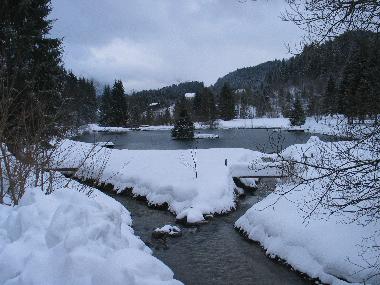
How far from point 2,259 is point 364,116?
→ 7.50 m

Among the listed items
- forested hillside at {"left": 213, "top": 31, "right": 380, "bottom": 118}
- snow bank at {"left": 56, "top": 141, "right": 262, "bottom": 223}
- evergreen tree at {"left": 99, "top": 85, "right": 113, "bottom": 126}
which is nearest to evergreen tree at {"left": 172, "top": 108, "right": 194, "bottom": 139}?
evergreen tree at {"left": 99, "top": 85, "right": 113, "bottom": 126}

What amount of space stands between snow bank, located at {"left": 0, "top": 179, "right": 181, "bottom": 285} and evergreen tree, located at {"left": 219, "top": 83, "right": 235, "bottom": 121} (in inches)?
3814

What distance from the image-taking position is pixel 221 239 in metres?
16.4

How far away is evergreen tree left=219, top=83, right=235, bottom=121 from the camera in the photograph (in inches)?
4055

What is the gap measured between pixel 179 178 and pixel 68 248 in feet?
58.4

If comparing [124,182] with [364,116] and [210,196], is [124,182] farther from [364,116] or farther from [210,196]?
[364,116]

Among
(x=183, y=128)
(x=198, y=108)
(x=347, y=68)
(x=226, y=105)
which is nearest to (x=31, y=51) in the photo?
(x=347, y=68)

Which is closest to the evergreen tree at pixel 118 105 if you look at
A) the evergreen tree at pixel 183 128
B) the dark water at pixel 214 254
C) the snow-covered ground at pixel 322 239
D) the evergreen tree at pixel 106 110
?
the evergreen tree at pixel 106 110

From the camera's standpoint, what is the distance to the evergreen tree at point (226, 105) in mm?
103000

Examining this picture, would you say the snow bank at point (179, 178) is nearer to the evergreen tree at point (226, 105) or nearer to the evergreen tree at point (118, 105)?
the evergreen tree at point (118, 105)

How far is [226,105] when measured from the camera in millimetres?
104375

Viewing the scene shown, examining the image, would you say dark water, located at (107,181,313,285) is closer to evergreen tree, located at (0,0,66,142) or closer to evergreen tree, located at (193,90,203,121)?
evergreen tree, located at (0,0,66,142)

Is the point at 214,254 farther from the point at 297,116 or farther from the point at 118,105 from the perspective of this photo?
the point at 118,105

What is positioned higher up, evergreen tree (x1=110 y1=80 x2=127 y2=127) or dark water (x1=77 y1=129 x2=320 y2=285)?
evergreen tree (x1=110 y1=80 x2=127 y2=127)
